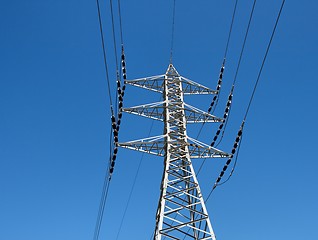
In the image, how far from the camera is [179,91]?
1911 centimetres

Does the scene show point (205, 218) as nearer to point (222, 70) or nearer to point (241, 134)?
point (241, 134)

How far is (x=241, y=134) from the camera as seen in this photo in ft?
54.3

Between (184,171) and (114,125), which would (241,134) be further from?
(114,125)

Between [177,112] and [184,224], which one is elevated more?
[177,112]

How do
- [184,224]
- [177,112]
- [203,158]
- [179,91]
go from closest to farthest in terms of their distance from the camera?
[184,224] → [203,158] → [177,112] → [179,91]

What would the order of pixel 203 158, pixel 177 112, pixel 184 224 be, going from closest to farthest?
1. pixel 184 224
2. pixel 203 158
3. pixel 177 112

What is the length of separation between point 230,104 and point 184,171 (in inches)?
209

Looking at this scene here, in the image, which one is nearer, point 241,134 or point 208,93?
point 241,134

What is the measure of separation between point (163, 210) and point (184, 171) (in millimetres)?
2366

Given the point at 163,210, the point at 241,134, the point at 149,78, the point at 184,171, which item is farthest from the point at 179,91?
the point at 163,210

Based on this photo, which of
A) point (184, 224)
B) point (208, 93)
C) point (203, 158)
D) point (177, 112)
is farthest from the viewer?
point (208, 93)

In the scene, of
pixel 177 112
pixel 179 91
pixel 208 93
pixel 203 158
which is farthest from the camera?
pixel 208 93

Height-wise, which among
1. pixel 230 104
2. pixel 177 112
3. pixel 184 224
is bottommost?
pixel 184 224

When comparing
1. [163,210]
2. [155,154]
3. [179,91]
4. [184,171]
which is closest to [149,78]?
[179,91]
